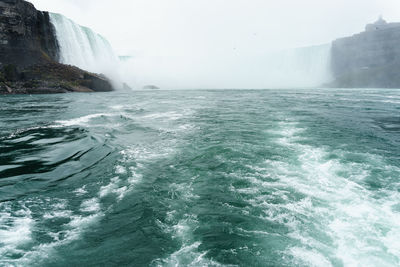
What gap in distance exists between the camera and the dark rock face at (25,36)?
192 ft

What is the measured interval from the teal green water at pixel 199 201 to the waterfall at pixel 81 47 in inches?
2624

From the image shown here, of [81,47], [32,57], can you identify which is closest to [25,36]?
[32,57]

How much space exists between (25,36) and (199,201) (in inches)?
3064

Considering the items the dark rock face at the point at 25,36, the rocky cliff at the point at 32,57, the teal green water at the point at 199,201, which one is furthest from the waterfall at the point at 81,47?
the teal green water at the point at 199,201

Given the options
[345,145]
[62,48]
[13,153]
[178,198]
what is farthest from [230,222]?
[62,48]

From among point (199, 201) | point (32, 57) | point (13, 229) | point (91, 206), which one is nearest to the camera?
point (13, 229)

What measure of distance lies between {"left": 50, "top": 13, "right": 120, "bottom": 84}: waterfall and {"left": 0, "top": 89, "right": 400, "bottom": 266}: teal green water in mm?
66651

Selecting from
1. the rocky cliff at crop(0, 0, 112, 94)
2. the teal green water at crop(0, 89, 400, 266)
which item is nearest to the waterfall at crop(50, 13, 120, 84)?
the rocky cliff at crop(0, 0, 112, 94)

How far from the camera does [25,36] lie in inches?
2457

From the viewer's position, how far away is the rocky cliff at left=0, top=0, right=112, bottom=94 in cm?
5256

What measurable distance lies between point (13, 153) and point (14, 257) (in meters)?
7.88

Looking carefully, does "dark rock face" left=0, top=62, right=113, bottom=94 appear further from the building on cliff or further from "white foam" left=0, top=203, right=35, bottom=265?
the building on cliff

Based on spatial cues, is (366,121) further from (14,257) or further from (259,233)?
(14,257)

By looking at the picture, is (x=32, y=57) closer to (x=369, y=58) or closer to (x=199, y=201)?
(x=199, y=201)
